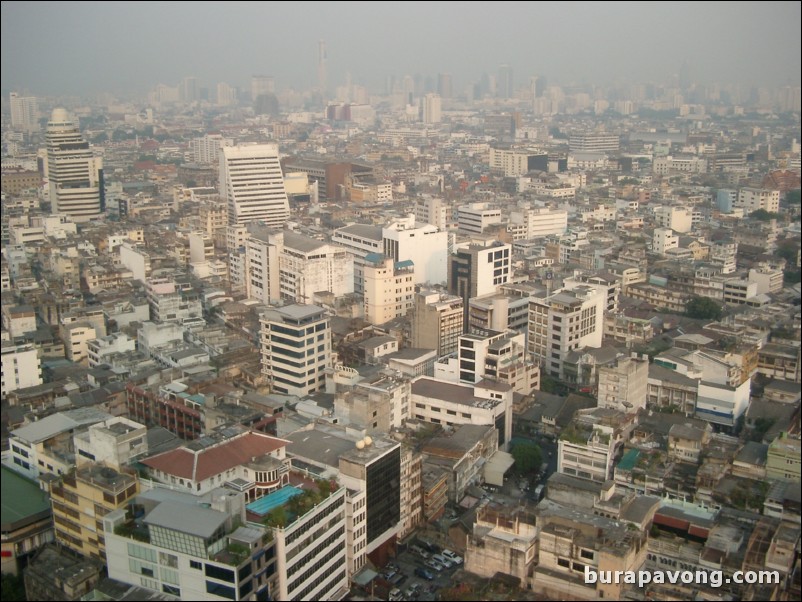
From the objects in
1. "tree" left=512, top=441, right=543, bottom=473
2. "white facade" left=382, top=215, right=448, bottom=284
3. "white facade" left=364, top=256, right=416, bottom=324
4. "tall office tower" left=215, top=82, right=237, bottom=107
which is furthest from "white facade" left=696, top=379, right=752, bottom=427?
"tall office tower" left=215, top=82, right=237, bottom=107

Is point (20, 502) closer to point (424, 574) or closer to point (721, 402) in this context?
point (424, 574)

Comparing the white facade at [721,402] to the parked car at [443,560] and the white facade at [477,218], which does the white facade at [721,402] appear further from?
the white facade at [477,218]

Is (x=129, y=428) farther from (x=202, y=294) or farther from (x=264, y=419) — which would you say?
(x=202, y=294)

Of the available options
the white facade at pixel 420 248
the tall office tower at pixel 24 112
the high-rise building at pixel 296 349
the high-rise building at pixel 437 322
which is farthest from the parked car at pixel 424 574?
the tall office tower at pixel 24 112

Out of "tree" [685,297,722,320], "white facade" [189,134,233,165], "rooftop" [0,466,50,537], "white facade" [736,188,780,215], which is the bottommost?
"rooftop" [0,466,50,537]

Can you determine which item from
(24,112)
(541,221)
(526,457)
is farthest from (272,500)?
(24,112)

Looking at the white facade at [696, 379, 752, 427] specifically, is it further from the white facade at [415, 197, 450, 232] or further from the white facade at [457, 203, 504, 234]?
the white facade at [415, 197, 450, 232]

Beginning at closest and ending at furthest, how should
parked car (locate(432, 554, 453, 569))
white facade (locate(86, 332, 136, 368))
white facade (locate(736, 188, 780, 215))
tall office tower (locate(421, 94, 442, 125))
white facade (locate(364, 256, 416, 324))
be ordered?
parked car (locate(432, 554, 453, 569)) < white facade (locate(86, 332, 136, 368)) < white facade (locate(364, 256, 416, 324)) < white facade (locate(736, 188, 780, 215)) < tall office tower (locate(421, 94, 442, 125))

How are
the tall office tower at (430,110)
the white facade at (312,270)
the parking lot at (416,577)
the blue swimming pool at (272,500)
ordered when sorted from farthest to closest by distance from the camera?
the tall office tower at (430,110) → the white facade at (312,270) → the parking lot at (416,577) → the blue swimming pool at (272,500)
